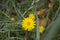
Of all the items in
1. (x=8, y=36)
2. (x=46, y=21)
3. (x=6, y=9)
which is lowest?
(x=8, y=36)

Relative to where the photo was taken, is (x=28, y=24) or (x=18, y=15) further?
(x=18, y=15)

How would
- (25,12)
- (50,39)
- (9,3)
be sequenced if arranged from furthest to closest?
(9,3), (25,12), (50,39)

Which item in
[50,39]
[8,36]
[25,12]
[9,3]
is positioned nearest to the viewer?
[50,39]

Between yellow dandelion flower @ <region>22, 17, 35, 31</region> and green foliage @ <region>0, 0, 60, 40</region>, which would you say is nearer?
yellow dandelion flower @ <region>22, 17, 35, 31</region>

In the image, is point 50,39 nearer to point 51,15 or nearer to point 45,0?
point 51,15

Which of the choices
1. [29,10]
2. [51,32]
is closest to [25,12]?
[29,10]

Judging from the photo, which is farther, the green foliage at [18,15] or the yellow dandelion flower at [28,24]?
the green foliage at [18,15]

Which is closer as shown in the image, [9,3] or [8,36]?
[8,36]

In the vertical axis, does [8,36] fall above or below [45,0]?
below

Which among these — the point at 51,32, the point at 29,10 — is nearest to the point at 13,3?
the point at 29,10
